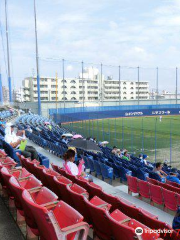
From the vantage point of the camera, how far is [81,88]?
3590 inches

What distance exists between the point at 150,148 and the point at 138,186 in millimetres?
15203

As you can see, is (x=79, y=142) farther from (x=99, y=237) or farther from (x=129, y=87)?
(x=129, y=87)

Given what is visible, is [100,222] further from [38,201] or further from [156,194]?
[156,194]

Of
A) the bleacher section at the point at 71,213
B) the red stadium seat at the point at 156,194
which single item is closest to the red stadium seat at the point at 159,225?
the bleacher section at the point at 71,213

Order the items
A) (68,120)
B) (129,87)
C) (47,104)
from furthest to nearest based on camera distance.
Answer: (129,87) < (47,104) < (68,120)

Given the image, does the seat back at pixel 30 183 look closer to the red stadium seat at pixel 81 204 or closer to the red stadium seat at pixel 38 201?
the red stadium seat at pixel 38 201

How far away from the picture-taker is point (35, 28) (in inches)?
1353

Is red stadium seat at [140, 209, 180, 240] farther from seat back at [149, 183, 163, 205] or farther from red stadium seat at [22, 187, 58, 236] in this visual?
seat back at [149, 183, 163, 205]

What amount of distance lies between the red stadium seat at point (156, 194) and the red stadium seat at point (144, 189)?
167 millimetres

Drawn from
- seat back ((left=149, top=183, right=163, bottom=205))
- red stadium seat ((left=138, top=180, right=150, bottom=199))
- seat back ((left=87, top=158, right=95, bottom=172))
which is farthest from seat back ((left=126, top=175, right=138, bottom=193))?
seat back ((left=87, top=158, right=95, bottom=172))

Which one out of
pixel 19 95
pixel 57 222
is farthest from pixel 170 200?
pixel 19 95

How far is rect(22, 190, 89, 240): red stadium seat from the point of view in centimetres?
220

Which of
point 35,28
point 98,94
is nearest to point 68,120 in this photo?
point 35,28

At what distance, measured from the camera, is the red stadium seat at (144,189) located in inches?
252
